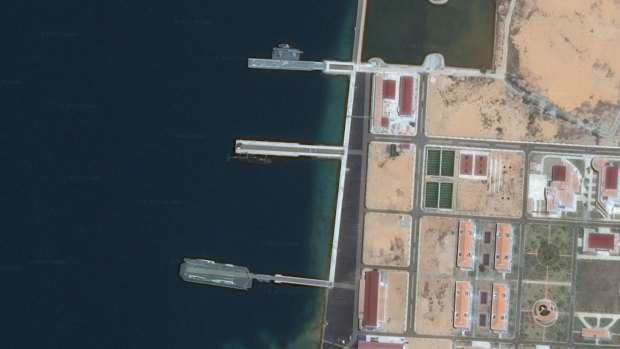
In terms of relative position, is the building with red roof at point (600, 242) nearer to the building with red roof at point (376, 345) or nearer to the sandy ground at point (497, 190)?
the sandy ground at point (497, 190)

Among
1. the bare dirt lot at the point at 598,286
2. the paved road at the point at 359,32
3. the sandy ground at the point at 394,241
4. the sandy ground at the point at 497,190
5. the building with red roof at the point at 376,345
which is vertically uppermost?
the paved road at the point at 359,32

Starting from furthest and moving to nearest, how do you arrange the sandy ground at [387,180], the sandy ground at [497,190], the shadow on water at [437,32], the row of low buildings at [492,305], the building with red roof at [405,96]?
the shadow on water at [437,32] < the sandy ground at [387,180] < the sandy ground at [497,190] < the building with red roof at [405,96] < the row of low buildings at [492,305]

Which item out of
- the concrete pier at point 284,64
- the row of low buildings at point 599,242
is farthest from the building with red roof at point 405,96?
the row of low buildings at point 599,242

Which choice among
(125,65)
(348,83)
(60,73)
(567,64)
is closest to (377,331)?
(348,83)

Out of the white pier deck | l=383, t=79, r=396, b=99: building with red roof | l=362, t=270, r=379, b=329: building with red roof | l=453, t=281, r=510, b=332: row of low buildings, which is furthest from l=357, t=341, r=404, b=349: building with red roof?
l=383, t=79, r=396, b=99: building with red roof

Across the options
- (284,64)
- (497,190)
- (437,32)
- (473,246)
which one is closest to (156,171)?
(284,64)

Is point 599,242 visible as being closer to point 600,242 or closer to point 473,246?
point 600,242

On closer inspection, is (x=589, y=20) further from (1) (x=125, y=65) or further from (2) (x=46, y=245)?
(2) (x=46, y=245)

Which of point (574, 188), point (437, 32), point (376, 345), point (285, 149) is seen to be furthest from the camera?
point (285, 149)
